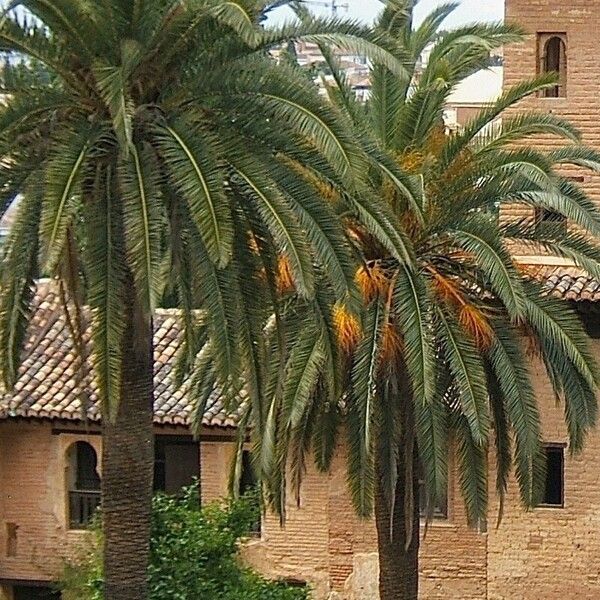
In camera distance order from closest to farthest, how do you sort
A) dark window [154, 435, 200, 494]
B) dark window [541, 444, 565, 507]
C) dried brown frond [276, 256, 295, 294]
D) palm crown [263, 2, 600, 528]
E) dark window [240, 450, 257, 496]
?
palm crown [263, 2, 600, 528]
dried brown frond [276, 256, 295, 294]
dark window [541, 444, 565, 507]
dark window [240, 450, 257, 496]
dark window [154, 435, 200, 494]

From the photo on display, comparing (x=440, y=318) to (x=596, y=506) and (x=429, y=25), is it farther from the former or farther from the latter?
(x=596, y=506)

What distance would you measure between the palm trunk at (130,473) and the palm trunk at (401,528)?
314 cm

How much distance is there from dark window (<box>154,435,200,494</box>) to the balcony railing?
90cm

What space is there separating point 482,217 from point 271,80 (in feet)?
10.6

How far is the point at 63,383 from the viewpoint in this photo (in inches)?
792

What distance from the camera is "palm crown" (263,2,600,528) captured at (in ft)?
47.3

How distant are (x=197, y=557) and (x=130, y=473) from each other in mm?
3951

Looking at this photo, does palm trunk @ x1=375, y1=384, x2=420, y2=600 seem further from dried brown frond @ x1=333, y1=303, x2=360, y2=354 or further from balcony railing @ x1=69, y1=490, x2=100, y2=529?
balcony railing @ x1=69, y1=490, x2=100, y2=529

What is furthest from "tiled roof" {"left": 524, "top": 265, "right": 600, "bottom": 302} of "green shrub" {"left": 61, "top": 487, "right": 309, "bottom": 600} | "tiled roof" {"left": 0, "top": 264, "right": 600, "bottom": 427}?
"green shrub" {"left": 61, "top": 487, "right": 309, "bottom": 600}

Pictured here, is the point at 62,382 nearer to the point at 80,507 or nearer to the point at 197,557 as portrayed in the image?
the point at 80,507

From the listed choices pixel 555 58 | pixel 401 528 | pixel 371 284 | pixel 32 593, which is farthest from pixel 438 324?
pixel 32 593

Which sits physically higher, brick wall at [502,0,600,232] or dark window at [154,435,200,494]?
brick wall at [502,0,600,232]

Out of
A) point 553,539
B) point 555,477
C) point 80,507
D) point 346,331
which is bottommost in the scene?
point 553,539

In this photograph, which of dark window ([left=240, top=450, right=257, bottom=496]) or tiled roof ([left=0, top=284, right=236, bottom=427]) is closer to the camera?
tiled roof ([left=0, top=284, right=236, bottom=427])
